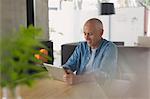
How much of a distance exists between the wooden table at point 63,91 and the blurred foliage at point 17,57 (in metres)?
0.82

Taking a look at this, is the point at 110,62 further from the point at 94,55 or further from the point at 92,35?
the point at 92,35

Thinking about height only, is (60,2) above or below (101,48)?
above

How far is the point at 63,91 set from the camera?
182 cm

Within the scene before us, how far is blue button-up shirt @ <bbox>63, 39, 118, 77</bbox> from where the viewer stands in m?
2.40

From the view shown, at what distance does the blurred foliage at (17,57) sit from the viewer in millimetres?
744

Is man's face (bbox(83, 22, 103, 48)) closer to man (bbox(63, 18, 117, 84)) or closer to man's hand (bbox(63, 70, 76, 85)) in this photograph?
man (bbox(63, 18, 117, 84))

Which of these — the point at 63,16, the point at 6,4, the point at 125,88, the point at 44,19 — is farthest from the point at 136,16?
the point at 125,88

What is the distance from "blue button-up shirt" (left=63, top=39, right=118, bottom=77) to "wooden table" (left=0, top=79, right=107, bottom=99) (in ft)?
1.35

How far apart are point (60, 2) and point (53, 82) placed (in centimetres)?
372

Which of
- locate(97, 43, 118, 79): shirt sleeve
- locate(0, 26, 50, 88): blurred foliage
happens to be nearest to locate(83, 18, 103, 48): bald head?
locate(97, 43, 118, 79): shirt sleeve

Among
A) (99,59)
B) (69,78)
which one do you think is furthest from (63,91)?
(99,59)

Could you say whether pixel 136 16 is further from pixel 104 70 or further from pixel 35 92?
pixel 35 92

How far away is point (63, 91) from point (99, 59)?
713 mm

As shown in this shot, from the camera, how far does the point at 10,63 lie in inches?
29.5
